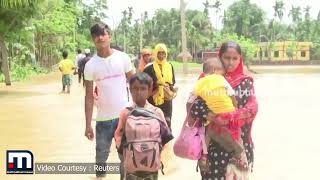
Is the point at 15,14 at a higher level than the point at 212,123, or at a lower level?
higher

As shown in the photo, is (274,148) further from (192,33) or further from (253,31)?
(253,31)

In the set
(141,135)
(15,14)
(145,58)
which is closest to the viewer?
(141,135)

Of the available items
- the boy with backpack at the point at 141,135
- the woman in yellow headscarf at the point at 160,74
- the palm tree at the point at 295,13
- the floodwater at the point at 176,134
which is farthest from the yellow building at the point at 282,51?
the boy with backpack at the point at 141,135

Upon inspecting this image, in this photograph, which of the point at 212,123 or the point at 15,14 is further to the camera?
the point at 15,14

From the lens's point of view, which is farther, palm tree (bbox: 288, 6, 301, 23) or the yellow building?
palm tree (bbox: 288, 6, 301, 23)

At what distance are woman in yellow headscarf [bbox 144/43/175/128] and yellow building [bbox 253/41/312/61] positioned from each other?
289ft

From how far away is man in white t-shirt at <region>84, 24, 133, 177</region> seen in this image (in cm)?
565

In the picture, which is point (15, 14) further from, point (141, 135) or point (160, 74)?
point (141, 135)

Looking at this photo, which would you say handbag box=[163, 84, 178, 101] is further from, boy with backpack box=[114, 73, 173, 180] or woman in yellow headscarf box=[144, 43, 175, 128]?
boy with backpack box=[114, 73, 173, 180]

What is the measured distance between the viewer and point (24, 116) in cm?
1344

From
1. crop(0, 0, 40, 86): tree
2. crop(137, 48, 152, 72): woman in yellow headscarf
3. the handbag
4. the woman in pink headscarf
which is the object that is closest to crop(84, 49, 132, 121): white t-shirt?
the woman in pink headscarf

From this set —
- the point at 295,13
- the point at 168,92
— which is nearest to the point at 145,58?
the point at 168,92

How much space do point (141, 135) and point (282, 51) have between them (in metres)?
95.1

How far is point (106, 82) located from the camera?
5719 millimetres
